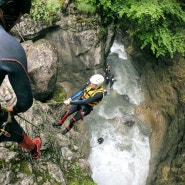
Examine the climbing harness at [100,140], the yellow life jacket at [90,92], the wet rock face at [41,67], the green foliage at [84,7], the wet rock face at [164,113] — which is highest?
the green foliage at [84,7]

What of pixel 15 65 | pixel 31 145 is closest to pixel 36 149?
pixel 31 145

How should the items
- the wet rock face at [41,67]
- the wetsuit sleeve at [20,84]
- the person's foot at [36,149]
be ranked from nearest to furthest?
the wetsuit sleeve at [20,84] → the person's foot at [36,149] → the wet rock face at [41,67]

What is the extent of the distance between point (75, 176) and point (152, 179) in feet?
16.7

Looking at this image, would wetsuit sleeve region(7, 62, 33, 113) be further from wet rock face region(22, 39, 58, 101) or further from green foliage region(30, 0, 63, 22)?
green foliage region(30, 0, 63, 22)

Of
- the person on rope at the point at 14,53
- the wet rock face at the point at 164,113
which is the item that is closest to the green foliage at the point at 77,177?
the person on rope at the point at 14,53

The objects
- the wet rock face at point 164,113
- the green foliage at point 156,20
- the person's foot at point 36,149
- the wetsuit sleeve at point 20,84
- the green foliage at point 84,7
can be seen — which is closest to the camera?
the wetsuit sleeve at point 20,84

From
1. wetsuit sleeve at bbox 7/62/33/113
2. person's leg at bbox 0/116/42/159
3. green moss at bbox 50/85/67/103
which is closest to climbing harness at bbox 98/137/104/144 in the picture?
green moss at bbox 50/85/67/103

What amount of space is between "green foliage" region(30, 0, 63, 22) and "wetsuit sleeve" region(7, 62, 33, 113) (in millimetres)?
6668

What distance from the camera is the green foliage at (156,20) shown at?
792 cm

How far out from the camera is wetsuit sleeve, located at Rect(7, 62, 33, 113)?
84.4 inches

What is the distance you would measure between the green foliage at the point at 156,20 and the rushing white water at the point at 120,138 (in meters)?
3.51

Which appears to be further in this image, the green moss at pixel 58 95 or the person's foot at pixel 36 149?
the green moss at pixel 58 95

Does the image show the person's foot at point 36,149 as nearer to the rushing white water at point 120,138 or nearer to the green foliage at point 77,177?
the green foliage at point 77,177

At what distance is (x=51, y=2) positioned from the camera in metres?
8.77
